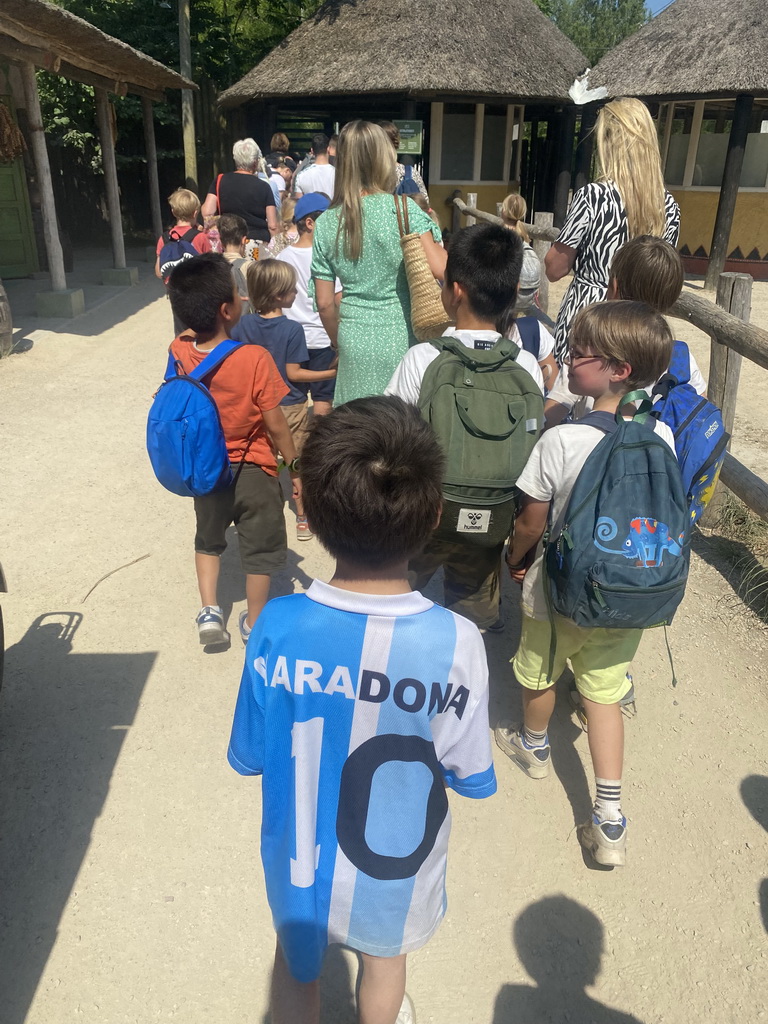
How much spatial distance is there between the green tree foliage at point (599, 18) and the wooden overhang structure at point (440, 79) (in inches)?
2076

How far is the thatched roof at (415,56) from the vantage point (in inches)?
508

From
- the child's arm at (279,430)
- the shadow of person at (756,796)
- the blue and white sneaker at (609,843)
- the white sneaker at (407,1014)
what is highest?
the child's arm at (279,430)

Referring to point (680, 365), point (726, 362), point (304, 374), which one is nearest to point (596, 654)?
point (680, 365)

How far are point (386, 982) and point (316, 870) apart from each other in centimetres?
28

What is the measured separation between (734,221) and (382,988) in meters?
14.8

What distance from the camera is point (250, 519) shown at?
3066 millimetres

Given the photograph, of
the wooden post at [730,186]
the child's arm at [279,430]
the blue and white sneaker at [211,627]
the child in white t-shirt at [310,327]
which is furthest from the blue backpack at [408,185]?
the wooden post at [730,186]

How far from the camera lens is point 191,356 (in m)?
2.85

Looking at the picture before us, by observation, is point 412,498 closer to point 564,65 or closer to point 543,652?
point 543,652

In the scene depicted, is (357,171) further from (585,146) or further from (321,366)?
(585,146)

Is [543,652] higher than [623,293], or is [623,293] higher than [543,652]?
[623,293]

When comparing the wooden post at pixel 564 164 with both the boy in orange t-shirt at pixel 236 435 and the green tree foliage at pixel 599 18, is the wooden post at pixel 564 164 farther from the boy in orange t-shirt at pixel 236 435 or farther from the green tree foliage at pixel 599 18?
the green tree foliage at pixel 599 18

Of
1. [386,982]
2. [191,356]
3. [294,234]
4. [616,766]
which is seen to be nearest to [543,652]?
[616,766]

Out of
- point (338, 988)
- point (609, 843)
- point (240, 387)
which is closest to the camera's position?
point (338, 988)
